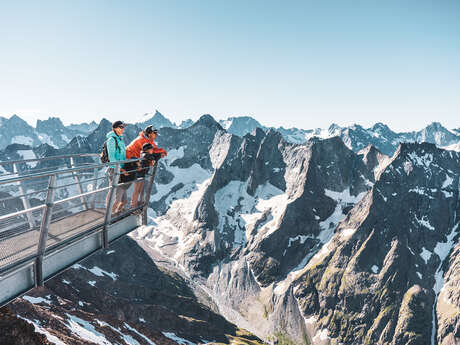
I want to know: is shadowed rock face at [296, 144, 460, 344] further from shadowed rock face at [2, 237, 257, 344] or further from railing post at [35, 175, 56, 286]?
railing post at [35, 175, 56, 286]

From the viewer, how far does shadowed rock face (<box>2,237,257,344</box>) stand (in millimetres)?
33303

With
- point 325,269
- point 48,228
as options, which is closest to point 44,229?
point 48,228

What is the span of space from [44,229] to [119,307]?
235 ft

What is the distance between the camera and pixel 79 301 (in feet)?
185

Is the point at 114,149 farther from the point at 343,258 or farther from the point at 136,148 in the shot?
the point at 343,258

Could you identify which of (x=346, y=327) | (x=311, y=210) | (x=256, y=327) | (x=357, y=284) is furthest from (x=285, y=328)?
(x=311, y=210)

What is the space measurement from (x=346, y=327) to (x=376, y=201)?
65612 mm

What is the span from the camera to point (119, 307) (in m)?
68.2

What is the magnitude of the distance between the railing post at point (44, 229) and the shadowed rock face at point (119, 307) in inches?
654

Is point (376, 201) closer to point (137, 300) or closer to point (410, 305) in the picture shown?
point (410, 305)

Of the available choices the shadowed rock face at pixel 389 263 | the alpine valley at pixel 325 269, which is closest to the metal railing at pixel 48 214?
the alpine valley at pixel 325 269

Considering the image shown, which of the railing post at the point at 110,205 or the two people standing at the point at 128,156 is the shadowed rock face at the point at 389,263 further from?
the railing post at the point at 110,205

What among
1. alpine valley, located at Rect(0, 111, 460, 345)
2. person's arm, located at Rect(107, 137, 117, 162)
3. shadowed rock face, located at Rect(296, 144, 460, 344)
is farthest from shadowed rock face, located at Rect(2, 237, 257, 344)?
shadowed rock face, located at Rect(296, 144, 460, 344)

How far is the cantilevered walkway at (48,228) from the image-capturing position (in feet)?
22.9
